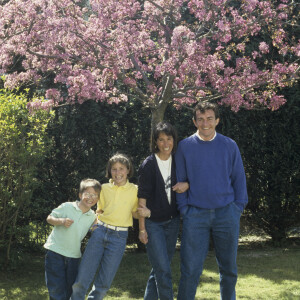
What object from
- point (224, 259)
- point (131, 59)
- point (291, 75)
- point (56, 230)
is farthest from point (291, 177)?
point (56, 230)

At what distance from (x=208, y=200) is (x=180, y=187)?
223 millimetres

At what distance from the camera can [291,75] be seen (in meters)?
5.56

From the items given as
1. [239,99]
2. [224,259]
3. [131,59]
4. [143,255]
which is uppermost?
[131,59]

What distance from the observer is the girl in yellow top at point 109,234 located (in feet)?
11.2

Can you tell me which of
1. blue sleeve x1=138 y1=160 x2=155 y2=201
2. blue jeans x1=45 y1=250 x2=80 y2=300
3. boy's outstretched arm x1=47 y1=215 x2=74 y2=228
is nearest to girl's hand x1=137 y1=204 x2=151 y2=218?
blue sleeve x1=138 y1=160 x2=155 y2=201

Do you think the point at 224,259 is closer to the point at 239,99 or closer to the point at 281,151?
the point at 239,99

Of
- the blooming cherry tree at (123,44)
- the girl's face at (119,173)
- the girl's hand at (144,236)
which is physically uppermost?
the blooming cherry tree at (123,44)

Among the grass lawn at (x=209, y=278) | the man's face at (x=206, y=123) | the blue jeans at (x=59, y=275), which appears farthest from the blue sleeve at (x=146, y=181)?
the grass lawn at (x=209, y=278)

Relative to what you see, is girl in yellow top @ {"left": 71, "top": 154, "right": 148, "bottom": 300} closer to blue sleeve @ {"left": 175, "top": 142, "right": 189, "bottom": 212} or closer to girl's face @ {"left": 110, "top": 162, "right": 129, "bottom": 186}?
girl's face @ {"left": 110, "top": 162, "right": 129, "bottom": 186}

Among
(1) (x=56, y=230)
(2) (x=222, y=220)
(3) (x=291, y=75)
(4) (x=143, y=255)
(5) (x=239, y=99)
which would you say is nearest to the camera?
(2) (x=222, y=220)

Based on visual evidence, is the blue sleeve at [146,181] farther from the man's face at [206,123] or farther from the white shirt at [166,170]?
the man's face at [206,123]

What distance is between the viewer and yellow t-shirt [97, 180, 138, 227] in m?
3.49

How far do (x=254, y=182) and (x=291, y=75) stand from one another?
7.15 ft

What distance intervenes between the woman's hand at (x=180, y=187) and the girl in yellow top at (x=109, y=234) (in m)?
0.35
